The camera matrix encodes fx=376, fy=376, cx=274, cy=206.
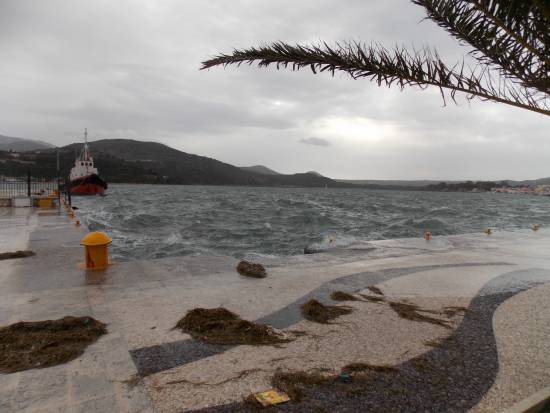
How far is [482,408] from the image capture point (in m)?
3.00

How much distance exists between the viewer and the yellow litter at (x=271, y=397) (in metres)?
2.89

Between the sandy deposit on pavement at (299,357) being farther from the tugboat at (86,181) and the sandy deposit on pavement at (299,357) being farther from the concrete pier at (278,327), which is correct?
the tugboat at (86,181)

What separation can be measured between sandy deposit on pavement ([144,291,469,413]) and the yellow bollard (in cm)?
415

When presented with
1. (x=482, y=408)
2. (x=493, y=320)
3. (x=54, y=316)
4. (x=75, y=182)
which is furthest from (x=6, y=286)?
(x=75, y=182)

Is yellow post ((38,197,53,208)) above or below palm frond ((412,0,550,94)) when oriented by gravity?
below

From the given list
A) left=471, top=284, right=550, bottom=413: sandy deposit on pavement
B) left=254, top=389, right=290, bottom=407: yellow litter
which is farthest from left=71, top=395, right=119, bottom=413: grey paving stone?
left=471, top=284, right=550, bottom=413: sandy deposit on pavement

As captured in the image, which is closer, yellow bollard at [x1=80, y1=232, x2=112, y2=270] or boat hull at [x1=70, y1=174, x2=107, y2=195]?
yellow bollard at [x1=80, y1=232, x2=112, y2=270]

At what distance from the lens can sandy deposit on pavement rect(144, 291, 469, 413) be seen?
302cm

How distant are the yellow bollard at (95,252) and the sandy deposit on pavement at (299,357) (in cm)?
415

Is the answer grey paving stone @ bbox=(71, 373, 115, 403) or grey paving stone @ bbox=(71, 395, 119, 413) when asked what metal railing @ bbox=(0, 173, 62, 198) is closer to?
grey paving stone @ bbox=(71, 373, 115, 403)

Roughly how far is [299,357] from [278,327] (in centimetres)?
83

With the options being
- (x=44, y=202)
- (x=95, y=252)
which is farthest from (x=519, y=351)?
(x=44, y=202)

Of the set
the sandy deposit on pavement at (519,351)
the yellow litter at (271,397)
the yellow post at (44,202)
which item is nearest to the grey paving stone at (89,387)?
the yellow litter at (271,397)

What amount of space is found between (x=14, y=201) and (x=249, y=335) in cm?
2035
